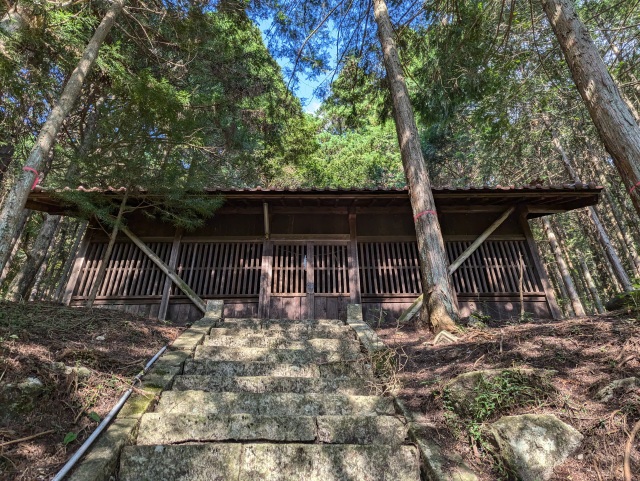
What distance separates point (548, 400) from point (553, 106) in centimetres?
1236

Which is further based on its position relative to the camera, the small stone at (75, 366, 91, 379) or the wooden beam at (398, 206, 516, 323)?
the wooden beam at (398, 206, 516, 323)

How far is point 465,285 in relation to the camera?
7262mm

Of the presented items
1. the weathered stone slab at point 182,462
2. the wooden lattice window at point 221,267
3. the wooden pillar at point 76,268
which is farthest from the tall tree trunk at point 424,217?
the wooden pillar at point 76,268

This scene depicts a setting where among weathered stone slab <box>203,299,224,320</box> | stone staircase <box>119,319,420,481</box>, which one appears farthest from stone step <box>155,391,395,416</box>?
weathered stone slab <box>203,299,224,320</box>

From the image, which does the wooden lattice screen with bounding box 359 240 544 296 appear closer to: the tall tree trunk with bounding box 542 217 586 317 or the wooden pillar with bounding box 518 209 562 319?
the wooden pillar with bounding box 518 209 562 319

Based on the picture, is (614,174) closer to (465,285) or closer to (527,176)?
(527,176)

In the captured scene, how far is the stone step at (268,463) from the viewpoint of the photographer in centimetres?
225

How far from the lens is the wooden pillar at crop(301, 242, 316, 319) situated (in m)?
7.00

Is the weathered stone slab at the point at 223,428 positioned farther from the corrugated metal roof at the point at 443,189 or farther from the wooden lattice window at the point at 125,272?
the wooden lattice window at the point at 125,272

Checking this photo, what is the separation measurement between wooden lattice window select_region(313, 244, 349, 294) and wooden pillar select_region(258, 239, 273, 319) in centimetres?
98

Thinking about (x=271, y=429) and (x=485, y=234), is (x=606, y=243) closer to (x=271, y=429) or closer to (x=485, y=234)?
(x=485, y=234)

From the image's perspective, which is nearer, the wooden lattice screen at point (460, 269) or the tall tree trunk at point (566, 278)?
the wooden lattice screen at point (460, 269)

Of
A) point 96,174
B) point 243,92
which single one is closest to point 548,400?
point 96,174

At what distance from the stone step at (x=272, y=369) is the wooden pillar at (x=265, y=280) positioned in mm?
3171
